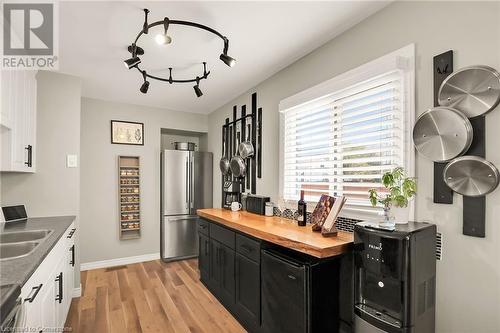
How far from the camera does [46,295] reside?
5.23ft

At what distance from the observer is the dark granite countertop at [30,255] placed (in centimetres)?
114

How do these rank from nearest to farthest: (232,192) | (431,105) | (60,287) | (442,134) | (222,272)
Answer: (442,134), (431,105), (60,287), (222,272), (232,192)

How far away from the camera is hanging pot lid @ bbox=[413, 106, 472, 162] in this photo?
1.35 metres

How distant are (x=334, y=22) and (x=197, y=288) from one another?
3213 mm

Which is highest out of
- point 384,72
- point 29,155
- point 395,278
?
point 384,72

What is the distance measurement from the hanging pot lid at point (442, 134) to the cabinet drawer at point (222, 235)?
1.80m

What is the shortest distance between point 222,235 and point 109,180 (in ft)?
7.84

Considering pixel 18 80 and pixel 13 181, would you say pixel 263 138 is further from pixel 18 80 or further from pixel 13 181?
pixel 13 181

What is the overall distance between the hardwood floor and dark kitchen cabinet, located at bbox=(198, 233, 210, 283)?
0.54 feet

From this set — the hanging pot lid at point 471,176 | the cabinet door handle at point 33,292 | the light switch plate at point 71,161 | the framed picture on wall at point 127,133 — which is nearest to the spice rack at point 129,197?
the framed picture on wall at point 127,133

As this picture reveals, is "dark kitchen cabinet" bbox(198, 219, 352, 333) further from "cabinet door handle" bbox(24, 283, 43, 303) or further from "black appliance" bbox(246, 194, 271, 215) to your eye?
"cabinet door handle" bbox(24, 283, 43, 303)

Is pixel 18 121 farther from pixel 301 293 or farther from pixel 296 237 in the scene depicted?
pixel 301 293

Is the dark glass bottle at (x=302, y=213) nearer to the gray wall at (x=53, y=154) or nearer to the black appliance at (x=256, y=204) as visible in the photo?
the black appliance at (x=256, y=204)

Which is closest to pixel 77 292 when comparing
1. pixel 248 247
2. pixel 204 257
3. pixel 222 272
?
pixel 204 257
